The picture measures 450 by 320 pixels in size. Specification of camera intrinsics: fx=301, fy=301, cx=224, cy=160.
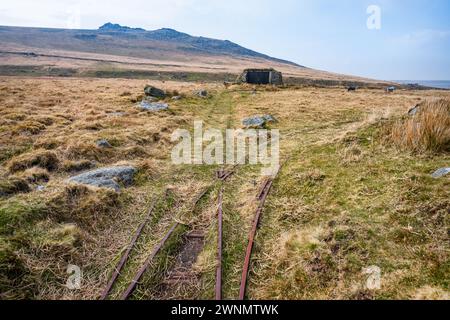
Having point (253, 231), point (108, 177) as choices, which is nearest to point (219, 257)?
point (253, 231)

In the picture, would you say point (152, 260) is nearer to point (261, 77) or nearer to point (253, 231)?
point (253, 231)

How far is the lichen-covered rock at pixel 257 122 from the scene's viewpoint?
16436 millimetres

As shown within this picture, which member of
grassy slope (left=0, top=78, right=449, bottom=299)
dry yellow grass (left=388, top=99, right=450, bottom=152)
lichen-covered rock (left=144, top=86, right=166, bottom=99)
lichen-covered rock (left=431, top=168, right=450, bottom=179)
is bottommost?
grassy slope (left=0, top=78, right=449, bottom=299)

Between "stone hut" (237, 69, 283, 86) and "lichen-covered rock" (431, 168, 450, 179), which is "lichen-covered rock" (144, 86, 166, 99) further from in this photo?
"lichen-covered rock" (431, 168, 450, 179)

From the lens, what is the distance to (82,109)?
814 inches

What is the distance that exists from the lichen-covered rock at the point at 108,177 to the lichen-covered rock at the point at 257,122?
8122 millimetres

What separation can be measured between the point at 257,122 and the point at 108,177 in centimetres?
976

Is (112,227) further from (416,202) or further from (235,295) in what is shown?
(416,202)

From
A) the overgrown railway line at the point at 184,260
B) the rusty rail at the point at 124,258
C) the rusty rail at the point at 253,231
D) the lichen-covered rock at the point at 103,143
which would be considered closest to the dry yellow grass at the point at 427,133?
the rusty rail at the point at 253,231

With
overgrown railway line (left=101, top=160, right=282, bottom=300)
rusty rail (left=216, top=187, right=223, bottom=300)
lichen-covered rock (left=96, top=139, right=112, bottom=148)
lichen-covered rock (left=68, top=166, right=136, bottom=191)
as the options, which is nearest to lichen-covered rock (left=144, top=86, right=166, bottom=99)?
lichen-covered rock (left=96, top=139, right=112, bottom=148)

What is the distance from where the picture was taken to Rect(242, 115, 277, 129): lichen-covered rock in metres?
16.4

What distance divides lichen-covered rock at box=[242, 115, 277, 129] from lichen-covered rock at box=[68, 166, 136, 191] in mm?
8122

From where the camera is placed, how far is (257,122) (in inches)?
664
